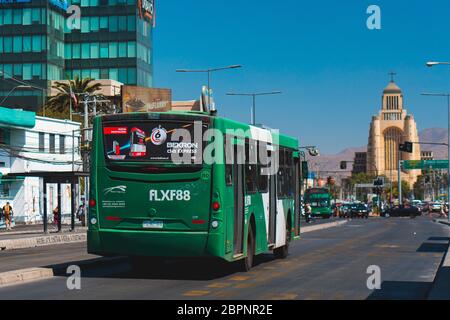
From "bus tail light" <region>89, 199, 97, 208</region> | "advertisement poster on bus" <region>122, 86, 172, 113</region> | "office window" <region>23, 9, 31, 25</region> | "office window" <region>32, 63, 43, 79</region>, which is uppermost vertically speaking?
"office window" <region>23, 9, 31, 25</region>

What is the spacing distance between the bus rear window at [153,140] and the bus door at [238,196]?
1148 mm

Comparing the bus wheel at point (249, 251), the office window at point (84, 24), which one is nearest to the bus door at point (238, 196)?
the bus wheel at point (249, 251)

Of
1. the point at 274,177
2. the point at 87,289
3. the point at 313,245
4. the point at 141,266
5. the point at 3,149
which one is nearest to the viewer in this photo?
the point at 87,289

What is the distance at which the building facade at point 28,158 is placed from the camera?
214ft

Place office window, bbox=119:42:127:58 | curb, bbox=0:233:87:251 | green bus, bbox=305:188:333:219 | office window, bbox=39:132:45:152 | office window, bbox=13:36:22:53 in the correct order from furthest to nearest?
office window, bbox=119:42:127:58 < office window, bbox=13:36:22:53 < green bus, bbox=305:188:333:219 < office window, bbox=39:132:45:152 < curb, bbox=0:233:87:251

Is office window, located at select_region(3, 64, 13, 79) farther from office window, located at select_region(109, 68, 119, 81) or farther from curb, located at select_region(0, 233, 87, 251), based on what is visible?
curb, located at select_region(0, 233, 87, 251)

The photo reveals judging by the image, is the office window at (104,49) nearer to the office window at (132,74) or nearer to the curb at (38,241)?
the office window at (132,74)

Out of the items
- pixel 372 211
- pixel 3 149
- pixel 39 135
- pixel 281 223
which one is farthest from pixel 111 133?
pixel 372 211

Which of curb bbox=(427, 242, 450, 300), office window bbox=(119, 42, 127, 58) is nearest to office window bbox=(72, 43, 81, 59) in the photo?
office window bbox=(119, 42, 127, 58)

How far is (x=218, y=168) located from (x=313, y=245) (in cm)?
1426

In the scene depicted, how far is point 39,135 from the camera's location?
69.7 metres

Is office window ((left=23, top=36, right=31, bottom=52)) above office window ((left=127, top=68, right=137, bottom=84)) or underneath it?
above

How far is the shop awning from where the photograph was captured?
6406 cm

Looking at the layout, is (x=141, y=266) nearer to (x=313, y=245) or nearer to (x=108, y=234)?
(x=108, y=234)
